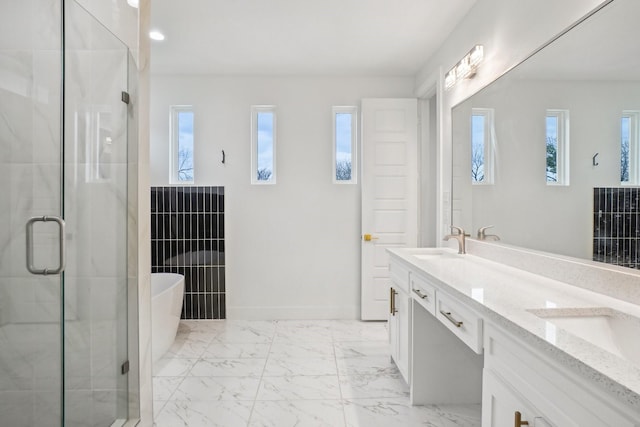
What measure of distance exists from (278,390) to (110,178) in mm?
1662

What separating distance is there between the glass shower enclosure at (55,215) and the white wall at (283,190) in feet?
7.09

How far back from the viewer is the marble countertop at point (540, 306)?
0.71 m

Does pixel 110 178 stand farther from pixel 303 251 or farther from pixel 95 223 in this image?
pixel 303 251

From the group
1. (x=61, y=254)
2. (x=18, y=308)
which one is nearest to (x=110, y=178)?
(x=61, y=254)

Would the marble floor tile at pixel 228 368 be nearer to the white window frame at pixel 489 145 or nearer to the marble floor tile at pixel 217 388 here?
the marble floor tile at pixel 217 388

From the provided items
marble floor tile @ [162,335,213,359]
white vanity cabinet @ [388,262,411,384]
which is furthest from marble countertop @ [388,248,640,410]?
marble floor tile @ [162,335,213,359]

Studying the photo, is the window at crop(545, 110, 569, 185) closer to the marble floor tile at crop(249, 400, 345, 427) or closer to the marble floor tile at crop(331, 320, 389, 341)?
the marble floor tile at crop(249, 400, 345, 427)

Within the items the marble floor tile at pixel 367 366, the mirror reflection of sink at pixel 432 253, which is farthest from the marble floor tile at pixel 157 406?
the mirror reflection of sink at pixel 432 253

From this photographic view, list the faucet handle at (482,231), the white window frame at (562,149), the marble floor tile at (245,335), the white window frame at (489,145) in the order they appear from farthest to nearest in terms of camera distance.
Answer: the marble floor tile at (245,335)
the faucet handle at (482,231)
the white window frame at (489,145)
the white window frame at (562,149)

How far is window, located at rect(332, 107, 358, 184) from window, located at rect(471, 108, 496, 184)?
1586mm

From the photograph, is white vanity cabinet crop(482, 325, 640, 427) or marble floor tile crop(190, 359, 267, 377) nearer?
white vanity cabinet crop(482, 325, 640, 427)

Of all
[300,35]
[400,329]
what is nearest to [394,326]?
[400,329]

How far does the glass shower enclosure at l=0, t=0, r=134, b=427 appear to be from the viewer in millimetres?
1327

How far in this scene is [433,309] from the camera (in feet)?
5.88
